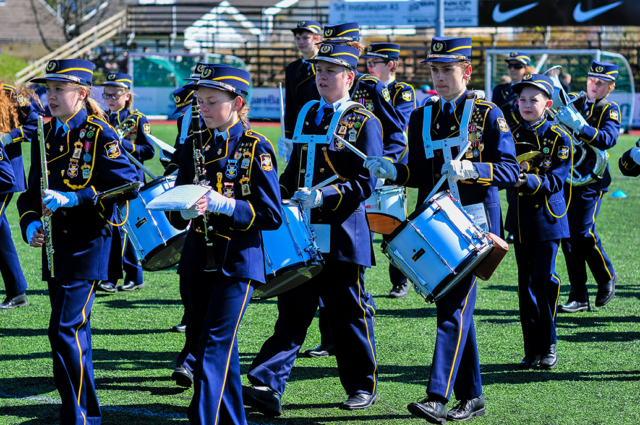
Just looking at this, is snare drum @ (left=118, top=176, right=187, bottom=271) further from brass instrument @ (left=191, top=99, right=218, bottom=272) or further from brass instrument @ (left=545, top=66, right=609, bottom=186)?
brass instrument @ (left=545, top=66, right=609, bottom=186)

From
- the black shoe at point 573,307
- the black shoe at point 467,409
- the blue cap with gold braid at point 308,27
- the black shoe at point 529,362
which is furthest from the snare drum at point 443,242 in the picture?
the black shoe at point 573,307

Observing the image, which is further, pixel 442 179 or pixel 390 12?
pixel 390 12

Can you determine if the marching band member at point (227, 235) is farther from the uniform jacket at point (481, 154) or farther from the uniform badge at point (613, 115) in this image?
the uniform badge at point (613, 115)

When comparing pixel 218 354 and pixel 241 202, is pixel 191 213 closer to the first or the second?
pixel 241 202

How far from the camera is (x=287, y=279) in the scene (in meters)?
4.30

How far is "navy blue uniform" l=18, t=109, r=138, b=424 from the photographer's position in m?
3.95

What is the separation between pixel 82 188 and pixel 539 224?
9.87ft

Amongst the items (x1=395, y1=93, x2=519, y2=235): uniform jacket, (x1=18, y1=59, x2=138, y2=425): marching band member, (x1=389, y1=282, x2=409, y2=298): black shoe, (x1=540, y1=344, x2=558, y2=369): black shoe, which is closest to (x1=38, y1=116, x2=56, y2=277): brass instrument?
(x1=18, y1=59, x2=138, y2=425): marching band member

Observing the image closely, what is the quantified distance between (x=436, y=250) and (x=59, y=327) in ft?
6.36

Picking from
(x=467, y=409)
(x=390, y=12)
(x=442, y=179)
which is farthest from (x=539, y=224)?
(x=390, y=12)

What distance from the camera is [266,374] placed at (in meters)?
4.50

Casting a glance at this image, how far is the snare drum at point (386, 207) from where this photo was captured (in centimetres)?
588

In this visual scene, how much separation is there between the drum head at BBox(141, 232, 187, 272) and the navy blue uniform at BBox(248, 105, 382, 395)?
903 millimetres

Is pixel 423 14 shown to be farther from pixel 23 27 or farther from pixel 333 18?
pixel 23 27
